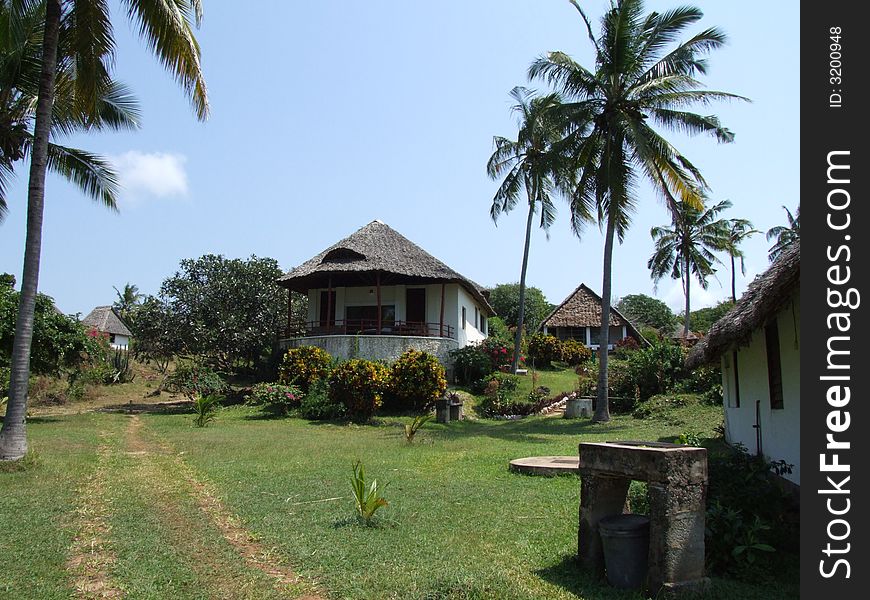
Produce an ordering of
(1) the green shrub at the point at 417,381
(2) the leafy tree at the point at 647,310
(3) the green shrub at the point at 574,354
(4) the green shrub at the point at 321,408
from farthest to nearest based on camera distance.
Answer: (2) the leafy tree at the point at 647,310 < (3) the green shrub at the point at 574,354 < (1) the green shrub at the point at 417,381 < (4) the green shrub at the point at 321,408

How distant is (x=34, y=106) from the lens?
13.2 meters

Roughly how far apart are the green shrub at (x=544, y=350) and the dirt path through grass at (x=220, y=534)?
24.8 meters

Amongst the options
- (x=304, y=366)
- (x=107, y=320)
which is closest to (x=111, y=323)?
(x=107, y=320)

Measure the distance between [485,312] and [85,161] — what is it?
2545 cm

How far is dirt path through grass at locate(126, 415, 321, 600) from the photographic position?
4.89 meters

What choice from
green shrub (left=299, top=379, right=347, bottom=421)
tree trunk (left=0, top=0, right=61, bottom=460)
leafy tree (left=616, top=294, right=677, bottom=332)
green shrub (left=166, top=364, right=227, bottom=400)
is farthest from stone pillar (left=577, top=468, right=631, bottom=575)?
leafy tree (left=616, top=294, right=677, bottom=332)

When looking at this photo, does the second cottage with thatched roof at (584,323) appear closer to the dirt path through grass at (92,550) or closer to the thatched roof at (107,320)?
the thatched roof at (107,320)

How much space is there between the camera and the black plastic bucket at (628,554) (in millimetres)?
4945

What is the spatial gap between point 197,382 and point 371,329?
282 inches

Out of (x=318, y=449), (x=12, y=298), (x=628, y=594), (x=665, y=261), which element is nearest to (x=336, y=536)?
(x=628, y=594)

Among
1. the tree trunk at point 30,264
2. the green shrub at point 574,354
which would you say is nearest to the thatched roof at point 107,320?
the green shrub at point 574,354

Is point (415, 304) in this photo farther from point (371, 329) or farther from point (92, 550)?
point (92, 550)

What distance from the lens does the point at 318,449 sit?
12.6 meters
